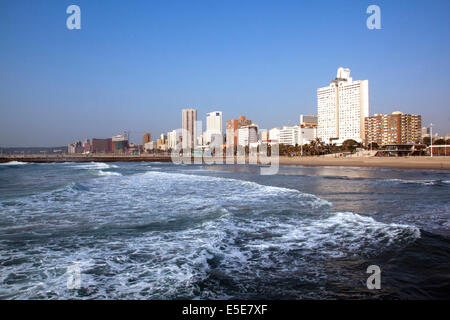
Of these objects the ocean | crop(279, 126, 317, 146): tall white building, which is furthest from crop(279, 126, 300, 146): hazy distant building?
the ocean

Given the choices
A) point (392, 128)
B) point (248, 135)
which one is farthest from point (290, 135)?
point (392, 128)

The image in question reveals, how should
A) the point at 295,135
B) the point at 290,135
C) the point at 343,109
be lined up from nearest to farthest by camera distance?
the point at 343,109
the point at 295,135
the point at 290,135

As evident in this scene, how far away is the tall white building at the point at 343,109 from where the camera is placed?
14038 cm

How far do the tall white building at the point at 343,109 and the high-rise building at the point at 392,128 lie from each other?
15.6ft

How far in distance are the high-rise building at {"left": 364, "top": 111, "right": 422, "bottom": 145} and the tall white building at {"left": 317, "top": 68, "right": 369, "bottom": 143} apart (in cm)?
477

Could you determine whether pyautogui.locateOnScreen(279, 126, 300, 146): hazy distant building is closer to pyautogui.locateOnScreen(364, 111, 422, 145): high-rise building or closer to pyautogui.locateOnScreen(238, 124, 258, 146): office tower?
pyautogui.locateOnScreen(238, 124, 258, 146): office tower

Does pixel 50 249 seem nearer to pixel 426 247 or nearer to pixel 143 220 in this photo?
pixel 143 220

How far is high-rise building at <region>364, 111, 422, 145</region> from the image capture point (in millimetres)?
134375

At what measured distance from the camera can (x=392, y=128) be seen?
13538 centimetres

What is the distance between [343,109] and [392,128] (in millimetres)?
22886

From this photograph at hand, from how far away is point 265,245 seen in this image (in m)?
6.13

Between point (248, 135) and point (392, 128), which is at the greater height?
point (248, 135)

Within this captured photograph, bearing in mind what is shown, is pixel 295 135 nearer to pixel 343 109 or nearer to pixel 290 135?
pixel 290 135
